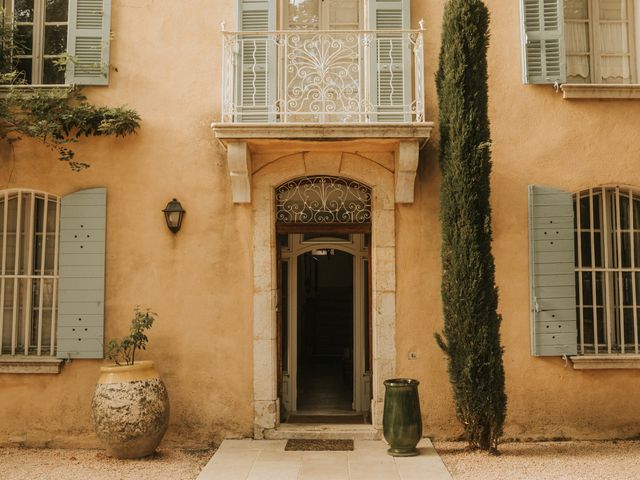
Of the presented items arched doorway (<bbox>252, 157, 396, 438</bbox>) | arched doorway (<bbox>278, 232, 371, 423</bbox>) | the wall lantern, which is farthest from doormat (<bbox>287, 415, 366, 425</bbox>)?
the wall lantern

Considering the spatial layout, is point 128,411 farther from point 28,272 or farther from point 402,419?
point 402,419

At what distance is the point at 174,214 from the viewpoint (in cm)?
786

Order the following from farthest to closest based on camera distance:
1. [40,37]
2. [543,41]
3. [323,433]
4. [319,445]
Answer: [40,37] < [543,41] < [323,433] < [319,445]

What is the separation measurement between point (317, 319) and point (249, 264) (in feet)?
18.1

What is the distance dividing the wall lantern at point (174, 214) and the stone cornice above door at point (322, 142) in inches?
26.2

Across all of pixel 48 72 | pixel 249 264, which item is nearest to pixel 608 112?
pixel 249 264

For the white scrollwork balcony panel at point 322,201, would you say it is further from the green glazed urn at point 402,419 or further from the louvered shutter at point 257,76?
the green glazed urn at point 402,419

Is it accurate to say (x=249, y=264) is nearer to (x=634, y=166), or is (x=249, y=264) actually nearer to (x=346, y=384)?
(x=346, y=384)

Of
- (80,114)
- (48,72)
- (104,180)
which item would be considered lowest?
(104,180)

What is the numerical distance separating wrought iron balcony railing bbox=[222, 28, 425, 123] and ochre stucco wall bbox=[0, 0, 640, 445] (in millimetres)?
321

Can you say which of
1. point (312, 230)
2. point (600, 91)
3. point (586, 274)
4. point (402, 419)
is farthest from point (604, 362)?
point (312, 230)

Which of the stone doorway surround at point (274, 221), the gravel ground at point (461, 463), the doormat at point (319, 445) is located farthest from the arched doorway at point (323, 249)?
the gravel ground at point (461, 463)

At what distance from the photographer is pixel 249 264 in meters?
7.95

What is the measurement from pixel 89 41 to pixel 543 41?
542cm
